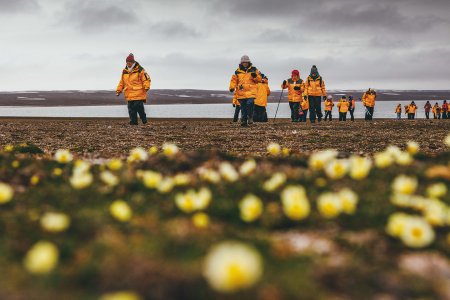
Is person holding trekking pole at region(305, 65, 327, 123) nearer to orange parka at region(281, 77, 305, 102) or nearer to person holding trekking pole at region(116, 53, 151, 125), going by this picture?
orange parka at region(281, 77, 305, 102)

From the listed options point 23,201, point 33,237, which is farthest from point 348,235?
point 23,201

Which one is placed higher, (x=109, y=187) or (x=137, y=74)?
(x=137, y=74)

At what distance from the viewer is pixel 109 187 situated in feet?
11.2

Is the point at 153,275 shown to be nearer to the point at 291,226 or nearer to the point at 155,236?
the point at 155,236

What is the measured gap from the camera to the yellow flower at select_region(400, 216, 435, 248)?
2.07 metres

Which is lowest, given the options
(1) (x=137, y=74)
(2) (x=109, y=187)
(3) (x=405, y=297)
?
(3) (x=405, y=297)

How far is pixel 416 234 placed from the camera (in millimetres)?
2107

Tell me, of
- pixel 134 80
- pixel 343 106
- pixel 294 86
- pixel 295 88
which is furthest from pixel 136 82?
pixel 343 106

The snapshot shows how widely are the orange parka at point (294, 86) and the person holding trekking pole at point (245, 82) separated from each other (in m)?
4.91

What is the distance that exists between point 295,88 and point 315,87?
143cm

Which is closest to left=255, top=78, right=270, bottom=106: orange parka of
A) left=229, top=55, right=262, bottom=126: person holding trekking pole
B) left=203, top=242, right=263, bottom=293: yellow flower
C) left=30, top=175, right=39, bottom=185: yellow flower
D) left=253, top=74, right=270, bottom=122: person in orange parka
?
left=253, top=74, right=270, bottom=122: person in orange parka

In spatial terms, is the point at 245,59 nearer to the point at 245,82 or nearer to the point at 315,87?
the point at 245,82

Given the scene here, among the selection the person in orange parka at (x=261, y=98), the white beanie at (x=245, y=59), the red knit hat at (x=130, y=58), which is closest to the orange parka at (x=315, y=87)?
the person in orange parka at (x=261, y=98)

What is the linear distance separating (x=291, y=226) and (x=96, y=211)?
143cm
